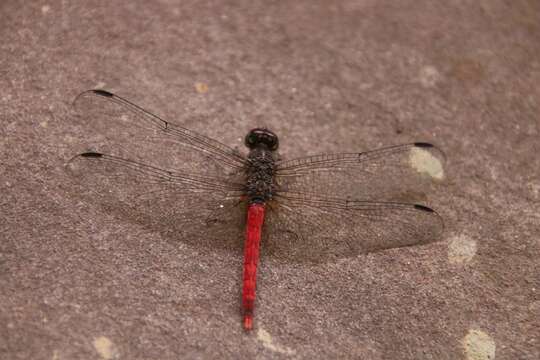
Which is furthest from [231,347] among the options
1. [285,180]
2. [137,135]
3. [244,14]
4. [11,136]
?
[244,14]

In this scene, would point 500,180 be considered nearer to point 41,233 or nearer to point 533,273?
point 533,273

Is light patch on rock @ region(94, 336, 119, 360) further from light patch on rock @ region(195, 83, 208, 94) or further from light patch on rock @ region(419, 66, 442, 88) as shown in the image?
light patch on rock @ region(419, 66, 442, 88)

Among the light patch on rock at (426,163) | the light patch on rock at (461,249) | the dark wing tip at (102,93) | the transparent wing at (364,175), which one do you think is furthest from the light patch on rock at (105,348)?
the light patch on rock at (426,163)

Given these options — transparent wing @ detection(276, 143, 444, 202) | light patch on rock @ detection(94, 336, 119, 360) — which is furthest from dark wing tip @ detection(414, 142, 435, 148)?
light patch on rock @ detection(94, 336, 119, 360)

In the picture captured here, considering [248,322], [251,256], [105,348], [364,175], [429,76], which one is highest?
[429,76]

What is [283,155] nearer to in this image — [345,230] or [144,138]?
[345,230]

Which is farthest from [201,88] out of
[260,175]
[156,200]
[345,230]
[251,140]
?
[345,230]

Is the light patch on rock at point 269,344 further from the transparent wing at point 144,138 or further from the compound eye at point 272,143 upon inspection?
the compound eye at point 272,143
